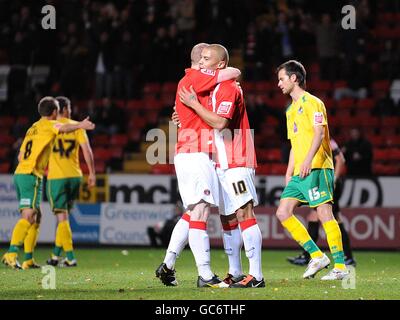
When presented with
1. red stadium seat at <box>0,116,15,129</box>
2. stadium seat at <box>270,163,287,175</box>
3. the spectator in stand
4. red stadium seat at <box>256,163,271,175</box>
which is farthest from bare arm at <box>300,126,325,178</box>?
red stadium seat at <box>0,116,15,129</box>

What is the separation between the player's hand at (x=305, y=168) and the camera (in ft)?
31.3

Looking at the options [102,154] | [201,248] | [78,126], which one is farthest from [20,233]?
[102,154]

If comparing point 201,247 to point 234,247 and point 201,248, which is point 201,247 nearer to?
point 201,248

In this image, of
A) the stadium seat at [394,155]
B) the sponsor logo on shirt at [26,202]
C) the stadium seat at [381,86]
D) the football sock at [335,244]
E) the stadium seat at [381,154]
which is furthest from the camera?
the stadium seat at [381,86]

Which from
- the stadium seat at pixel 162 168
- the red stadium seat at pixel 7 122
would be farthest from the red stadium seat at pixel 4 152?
the stadium seat at pixel 162 168

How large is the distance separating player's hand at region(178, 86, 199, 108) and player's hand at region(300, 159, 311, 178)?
1517 millimetres

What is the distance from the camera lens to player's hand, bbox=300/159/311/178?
9.53m

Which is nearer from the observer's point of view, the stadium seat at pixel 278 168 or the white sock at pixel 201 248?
the white sock at pixel 201 248

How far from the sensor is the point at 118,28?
22156 millimetres

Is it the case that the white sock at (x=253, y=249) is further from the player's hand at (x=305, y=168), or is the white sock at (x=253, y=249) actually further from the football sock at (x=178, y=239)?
the player's hand at (x=305, y=168)

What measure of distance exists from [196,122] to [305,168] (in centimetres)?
143

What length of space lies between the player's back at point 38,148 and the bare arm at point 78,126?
14 centimetres
